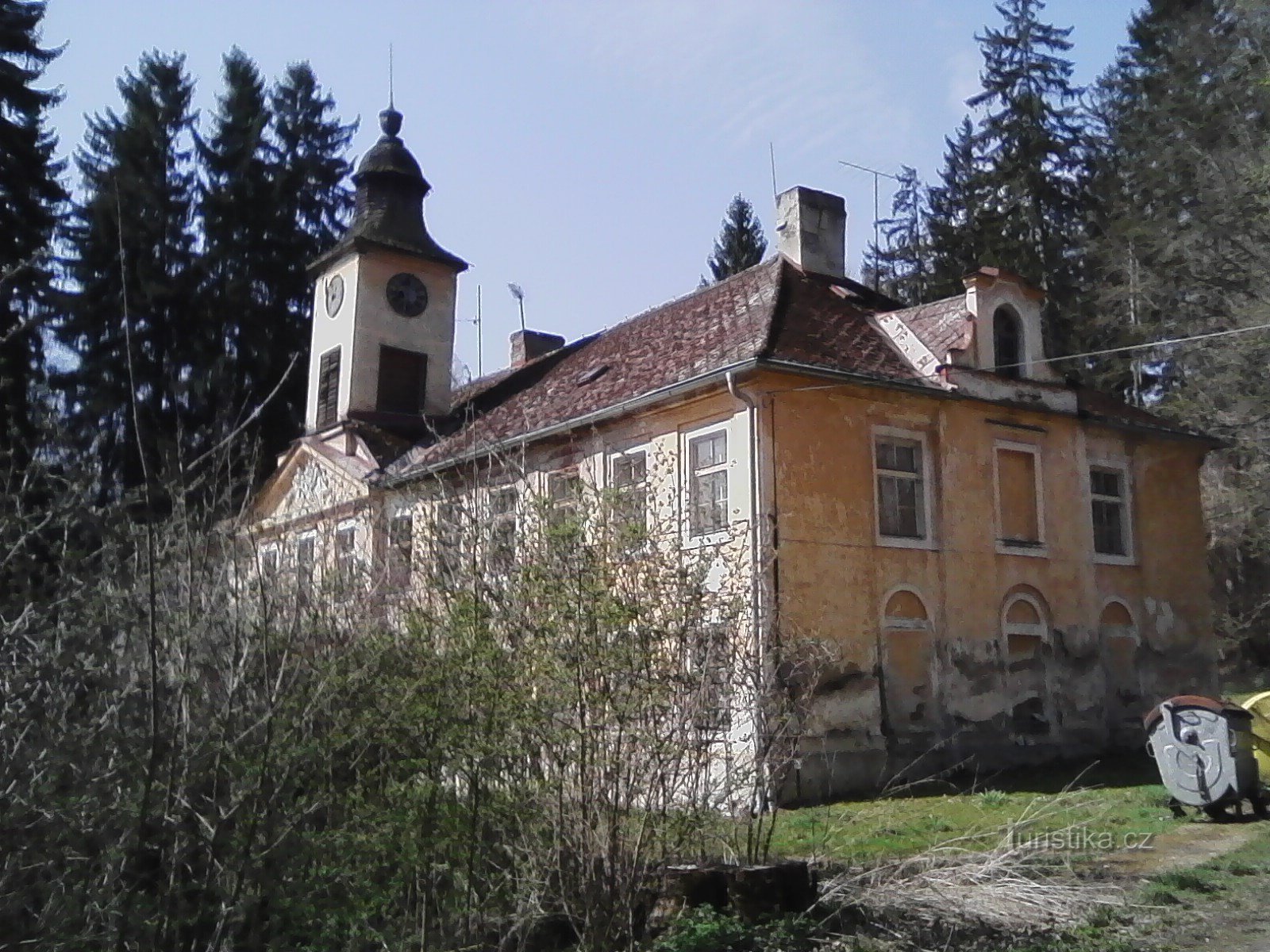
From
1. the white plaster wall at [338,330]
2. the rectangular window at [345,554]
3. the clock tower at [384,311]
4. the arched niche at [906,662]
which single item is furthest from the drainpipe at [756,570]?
the white plaster wall at [338,330]

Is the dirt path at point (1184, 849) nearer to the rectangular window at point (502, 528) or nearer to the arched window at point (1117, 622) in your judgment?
the rectangular window at point (502, 528)

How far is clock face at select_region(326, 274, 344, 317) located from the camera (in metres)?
27.3

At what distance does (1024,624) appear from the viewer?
1961 centimetres

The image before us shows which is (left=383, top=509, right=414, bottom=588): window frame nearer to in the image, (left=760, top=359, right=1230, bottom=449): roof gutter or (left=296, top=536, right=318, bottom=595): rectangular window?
(left=296, top=536, right=318, bottom=595): rectangular window

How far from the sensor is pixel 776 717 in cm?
862

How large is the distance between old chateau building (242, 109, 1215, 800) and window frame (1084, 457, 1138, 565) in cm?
5

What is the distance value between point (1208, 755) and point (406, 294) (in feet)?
62.9

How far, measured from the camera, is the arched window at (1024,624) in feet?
63.6

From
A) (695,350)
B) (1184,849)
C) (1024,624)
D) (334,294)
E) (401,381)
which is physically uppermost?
(334,294)

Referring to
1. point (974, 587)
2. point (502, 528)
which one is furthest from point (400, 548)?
point (974, 587)

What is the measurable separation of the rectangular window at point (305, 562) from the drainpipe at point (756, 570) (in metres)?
3.07

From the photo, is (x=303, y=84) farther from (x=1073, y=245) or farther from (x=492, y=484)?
(x=492, y=484)

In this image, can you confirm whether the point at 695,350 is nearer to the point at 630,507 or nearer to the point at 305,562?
the point at 630,507

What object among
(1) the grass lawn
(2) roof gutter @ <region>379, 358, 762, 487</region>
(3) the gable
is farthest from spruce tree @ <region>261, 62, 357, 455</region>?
(1) the grass lawn
